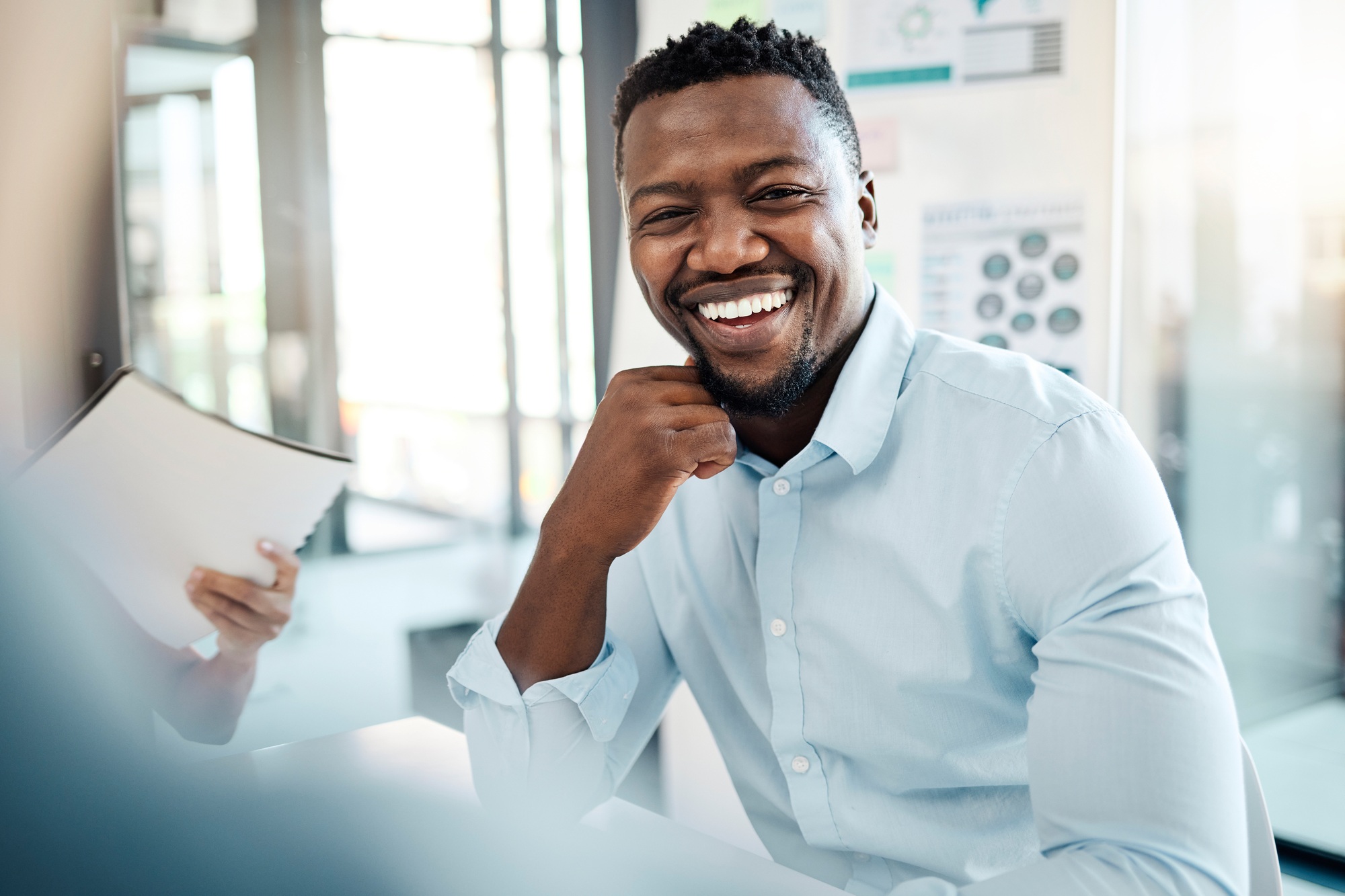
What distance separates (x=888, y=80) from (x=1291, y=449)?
1008 mm

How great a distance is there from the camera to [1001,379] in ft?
3.16

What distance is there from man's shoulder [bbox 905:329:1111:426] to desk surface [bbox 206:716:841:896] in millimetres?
463

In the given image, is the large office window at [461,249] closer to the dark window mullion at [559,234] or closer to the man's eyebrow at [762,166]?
the dark window mullion at [559,234]

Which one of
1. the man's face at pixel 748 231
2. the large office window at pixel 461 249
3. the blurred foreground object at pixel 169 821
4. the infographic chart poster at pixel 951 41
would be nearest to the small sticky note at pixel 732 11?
the infographic chart poster at pixel 951 41

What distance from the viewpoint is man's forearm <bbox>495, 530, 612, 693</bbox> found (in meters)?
0.99

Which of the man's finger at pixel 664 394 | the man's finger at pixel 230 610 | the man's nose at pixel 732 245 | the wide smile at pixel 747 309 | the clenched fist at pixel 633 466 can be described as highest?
the man's nose at pixel 732 245

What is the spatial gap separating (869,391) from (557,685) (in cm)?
43

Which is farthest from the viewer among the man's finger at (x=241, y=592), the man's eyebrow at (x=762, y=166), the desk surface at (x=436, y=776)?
the man's eyebrow at (x=762, y=166)

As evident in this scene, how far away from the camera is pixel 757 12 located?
6.33 feet

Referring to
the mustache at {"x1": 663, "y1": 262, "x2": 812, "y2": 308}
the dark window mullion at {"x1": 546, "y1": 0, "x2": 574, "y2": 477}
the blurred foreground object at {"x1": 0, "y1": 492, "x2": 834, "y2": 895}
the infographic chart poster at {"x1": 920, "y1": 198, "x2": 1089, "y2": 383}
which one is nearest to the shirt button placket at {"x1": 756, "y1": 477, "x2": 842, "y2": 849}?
the mustache at {"x1": 663, "y1": 262, "x2": 812, "y2": 308}

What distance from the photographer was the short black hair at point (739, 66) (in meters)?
1.05

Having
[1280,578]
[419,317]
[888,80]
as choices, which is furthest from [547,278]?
[1280,578]

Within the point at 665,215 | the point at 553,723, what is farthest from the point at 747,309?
the point at 553,723

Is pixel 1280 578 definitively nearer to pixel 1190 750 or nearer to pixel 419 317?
pixel 1190 750
